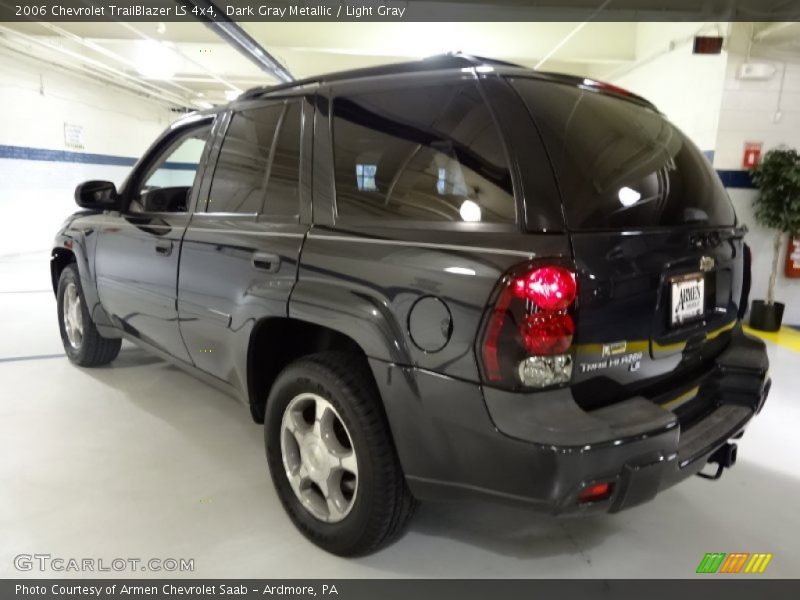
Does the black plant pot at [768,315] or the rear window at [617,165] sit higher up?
the rear window at [617,165]

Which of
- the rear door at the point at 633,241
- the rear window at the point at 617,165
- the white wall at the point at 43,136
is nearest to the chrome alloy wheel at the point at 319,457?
the rear door at the point at 633,241

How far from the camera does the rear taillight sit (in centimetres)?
135

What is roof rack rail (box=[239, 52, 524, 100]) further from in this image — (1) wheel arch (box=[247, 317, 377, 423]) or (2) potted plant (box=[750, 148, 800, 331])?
(2) potted plant (box=[750, 148, 800, 331])

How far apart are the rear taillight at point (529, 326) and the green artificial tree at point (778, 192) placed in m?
5.46

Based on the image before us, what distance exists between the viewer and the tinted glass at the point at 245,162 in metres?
2.17

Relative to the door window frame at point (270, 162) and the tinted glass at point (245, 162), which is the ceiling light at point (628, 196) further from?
the tinted glass at point (245, 162)

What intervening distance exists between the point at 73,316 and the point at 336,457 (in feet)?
9.27

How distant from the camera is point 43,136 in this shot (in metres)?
10.2

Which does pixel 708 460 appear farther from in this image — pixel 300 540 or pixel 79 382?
pixel 79 382

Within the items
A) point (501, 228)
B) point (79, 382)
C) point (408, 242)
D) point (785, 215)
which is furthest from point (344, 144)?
point (785, 215)

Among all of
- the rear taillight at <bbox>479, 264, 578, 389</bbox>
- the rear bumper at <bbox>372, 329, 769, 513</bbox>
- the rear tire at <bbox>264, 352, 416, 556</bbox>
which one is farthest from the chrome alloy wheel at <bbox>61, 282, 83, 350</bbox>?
the rear taillight at <bbox>479, 264, 578, 389</bbox>

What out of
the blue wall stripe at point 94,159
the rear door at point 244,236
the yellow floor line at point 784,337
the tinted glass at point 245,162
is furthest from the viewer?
the blue wall stripe at point 94,159

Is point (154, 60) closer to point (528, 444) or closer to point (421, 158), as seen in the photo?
point (421, 158)

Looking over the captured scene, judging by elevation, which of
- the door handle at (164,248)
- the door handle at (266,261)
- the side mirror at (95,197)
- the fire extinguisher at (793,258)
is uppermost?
the side mirror at (95,197)
